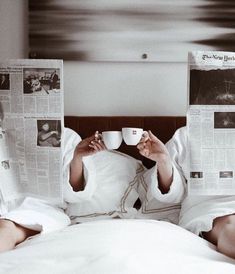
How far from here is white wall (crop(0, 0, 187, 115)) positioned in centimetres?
215

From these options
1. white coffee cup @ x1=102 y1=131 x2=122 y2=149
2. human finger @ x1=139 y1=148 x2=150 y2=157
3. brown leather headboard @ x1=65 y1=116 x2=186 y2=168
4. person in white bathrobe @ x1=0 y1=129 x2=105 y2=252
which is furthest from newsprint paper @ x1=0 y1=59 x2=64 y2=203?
brown leather headboard @ x1=65 y1=116 x2=186 y2=168

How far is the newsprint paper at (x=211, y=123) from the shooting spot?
1638 millimetres

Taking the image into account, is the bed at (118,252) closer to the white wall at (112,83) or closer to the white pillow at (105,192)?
the white pillow at (105,192)

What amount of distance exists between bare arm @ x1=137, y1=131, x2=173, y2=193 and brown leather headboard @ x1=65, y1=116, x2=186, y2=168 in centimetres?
32

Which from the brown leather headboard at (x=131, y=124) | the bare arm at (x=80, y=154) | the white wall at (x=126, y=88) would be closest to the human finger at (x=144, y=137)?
the bare arm at (x=80, y=154)

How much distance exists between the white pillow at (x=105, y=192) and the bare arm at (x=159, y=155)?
0.16 metres

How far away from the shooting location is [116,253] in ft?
3.70

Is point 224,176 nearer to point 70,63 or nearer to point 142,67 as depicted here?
point 142,67

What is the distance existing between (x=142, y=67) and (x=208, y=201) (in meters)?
0.76

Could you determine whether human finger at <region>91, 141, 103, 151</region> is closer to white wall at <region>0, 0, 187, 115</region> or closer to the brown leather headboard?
the brown leather headboard

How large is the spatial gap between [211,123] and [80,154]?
493 millimetres

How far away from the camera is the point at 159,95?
2160 mm

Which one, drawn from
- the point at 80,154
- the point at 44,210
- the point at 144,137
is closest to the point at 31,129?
the point at 80,154

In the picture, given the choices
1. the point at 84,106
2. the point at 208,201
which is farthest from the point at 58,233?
the point at 84,106
